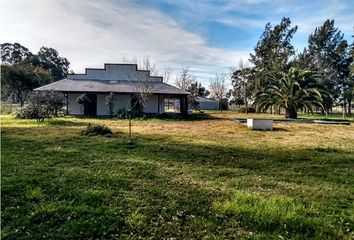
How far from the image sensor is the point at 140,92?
84.8ft

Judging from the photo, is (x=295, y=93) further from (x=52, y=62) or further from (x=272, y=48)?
(x=52, y=62)

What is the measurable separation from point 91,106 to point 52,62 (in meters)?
47.5

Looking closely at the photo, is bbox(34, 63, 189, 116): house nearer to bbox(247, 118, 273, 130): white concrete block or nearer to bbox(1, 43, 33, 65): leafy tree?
bbox(247, 118, 273, 130): white concrete block

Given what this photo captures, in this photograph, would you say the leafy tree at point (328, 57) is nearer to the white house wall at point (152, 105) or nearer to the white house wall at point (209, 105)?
the white house wall at point (209, 105)

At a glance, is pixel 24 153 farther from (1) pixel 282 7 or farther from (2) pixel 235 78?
(2) pixel 235 78

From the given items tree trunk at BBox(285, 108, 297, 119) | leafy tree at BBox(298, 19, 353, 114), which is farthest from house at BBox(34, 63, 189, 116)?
leafy tree at BBox(298, 19, 353, 114)

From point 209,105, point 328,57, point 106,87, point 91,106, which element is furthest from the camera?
point 209,105

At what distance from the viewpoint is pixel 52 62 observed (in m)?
69.2

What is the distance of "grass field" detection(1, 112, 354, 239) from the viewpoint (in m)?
3.96

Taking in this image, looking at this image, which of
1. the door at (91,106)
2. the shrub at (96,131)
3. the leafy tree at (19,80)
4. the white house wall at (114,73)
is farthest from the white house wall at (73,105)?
the shrub at (96,131)

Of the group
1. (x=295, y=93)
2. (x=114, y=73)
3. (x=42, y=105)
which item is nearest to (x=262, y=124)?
(x=295, y=93)

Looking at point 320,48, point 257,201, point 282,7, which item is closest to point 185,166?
point 257,201

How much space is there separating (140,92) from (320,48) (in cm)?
4219

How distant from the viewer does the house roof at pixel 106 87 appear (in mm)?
26203
